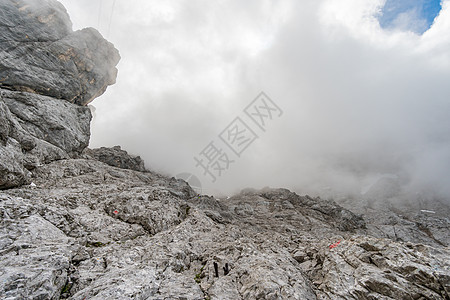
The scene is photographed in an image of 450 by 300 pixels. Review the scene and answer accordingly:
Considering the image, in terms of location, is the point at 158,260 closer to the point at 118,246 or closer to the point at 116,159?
the point at 118,246

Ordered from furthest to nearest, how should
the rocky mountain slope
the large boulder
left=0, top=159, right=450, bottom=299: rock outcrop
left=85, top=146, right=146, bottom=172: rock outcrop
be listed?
1. left=85, top=146, right=146, bottom=172: rock outcrop
2. the large boulder
3. the rocky mountain slope
4. left=0, top=159, right=450, bottom=299: rock outcrop

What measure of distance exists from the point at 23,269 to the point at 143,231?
14.1 m

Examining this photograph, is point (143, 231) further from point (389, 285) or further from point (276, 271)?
point (389, 285)

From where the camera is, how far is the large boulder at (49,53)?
139 feet

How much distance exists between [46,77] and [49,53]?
7.54m

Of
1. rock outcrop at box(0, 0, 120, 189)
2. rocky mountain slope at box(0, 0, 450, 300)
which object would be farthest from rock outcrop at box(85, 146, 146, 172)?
rocky mountain slope at box(0, 0, 450, 300)

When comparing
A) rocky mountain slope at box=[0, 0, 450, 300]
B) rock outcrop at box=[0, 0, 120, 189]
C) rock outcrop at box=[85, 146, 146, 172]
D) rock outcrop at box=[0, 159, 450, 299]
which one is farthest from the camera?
rock outcrop at box=[85, 146, 146, 172]

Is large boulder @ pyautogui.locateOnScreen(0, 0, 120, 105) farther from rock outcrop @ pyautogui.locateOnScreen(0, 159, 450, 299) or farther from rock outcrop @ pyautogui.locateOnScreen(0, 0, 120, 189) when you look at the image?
rock outcrop @ pyautogui.locateOnScreen(0, 159, 450, 299)

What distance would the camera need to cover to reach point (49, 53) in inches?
1925

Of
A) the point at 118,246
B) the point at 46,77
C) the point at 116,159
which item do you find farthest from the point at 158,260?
the point at 116,159

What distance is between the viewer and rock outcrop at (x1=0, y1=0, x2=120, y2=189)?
35969 millimetres

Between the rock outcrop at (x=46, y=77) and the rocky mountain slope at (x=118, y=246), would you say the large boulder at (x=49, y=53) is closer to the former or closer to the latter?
the rock outcrop at (x=46, y=77)

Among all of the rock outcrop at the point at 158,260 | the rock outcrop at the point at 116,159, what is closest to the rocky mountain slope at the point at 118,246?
the rock outcrop at the point at 158,260

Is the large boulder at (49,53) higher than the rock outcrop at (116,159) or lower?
higher
